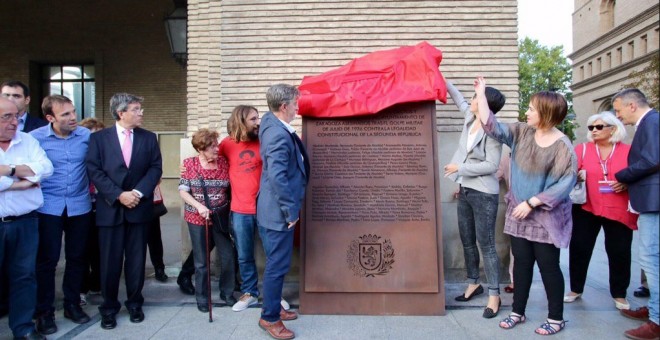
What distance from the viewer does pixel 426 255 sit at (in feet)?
15.4

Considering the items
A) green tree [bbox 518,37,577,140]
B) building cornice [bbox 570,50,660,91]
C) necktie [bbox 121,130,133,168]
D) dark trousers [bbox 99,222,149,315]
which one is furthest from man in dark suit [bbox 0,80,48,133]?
green tree [bbox 518,37,577,140]

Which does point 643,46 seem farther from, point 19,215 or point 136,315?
point 19,215

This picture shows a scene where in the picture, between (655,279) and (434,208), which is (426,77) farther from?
(655,279)

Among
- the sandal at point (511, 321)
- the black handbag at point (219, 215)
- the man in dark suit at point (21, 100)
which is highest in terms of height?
the man in dark suit at point (21, 100)

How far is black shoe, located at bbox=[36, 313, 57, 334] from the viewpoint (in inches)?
170

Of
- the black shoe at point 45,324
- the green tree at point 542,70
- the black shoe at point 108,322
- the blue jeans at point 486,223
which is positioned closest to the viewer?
the black shoe at point 45,324

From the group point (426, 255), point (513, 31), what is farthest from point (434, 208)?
point (513, 31)

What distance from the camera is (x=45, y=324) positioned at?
433 centimetres

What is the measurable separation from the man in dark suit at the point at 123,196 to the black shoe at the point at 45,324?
0.39m

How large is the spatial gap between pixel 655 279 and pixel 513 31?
3.12 metres

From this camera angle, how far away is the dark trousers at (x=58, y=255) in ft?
14.3

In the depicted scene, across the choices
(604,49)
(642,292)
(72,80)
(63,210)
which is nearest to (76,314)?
(63,210)

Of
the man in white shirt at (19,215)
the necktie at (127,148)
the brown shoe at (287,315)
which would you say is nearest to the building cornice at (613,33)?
the brown shoe at (287,315)

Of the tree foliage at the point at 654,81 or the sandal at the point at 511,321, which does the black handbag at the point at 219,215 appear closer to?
the sandal at the point at 511,321
